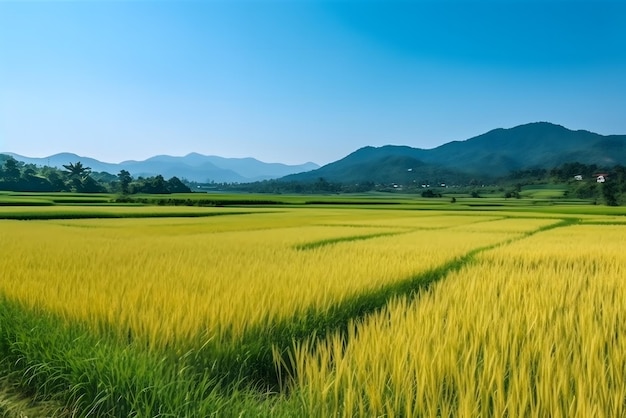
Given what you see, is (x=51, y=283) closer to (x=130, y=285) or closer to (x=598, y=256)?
(x=130, y=285)

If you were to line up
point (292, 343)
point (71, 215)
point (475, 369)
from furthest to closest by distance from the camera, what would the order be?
point (71, 215)
point (292, 343)
point (475, 369)

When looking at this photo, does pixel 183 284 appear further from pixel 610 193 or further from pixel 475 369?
pixel 610 193

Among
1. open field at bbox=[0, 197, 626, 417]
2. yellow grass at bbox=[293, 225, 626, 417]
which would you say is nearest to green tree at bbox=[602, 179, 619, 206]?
open field at bbox=[0, 197, 626, 417]

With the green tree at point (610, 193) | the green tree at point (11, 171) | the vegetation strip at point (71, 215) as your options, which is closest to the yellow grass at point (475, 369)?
the vegetation strip at point (71, 215)

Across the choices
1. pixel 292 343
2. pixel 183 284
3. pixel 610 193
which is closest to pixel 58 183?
pixel 183 284

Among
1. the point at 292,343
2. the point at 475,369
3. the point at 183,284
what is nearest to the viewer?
the point at 475,369

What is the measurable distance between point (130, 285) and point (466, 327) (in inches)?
140

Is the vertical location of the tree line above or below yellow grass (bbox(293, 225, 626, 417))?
above

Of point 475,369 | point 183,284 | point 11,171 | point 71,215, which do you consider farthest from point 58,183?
point 475,369

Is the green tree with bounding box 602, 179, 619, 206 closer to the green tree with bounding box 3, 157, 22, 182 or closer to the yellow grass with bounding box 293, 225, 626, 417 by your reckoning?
the yellow grass with bounding box 293, 225, 626, 417

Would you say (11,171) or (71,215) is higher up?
(11,171)

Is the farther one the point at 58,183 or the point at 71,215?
the point at 58,183

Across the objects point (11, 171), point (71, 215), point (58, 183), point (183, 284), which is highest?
point (11, 171)

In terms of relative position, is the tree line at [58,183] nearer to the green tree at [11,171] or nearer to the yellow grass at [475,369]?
the green tree at [11,171]
